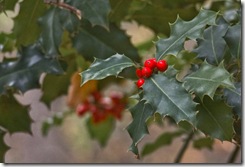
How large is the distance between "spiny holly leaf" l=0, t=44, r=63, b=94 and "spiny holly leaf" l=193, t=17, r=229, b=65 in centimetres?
32

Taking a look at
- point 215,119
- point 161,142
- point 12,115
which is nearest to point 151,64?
point 215,119

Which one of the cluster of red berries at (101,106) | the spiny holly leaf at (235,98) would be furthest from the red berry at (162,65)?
the cluster of red berries at (101,106)

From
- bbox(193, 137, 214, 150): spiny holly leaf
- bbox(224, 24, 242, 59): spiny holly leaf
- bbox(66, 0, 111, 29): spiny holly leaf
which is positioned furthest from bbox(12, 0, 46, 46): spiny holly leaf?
bbox(193, 137, 214, 150): spiny holly leaf

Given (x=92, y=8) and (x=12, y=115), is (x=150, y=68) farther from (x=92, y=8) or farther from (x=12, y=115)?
(x=12, y=115)

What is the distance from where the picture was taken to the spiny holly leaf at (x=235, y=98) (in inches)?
36.4

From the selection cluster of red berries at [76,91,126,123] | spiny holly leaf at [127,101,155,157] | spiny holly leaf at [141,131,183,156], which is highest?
spiny holly leaf at [127,101,155,157]

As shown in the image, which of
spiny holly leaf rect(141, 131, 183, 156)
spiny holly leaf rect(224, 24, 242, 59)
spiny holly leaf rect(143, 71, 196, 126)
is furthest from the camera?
spiny holly leaf rect(141, 131, 183, 156)

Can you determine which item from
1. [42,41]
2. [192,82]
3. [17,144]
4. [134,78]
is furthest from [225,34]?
[17,144]

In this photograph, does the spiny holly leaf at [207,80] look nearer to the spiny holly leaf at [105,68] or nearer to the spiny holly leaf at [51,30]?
the spiny holly leaf at [105,68]

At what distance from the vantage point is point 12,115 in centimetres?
124

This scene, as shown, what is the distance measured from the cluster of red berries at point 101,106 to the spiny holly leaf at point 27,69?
17.8 inches

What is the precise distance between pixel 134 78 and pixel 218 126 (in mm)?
318

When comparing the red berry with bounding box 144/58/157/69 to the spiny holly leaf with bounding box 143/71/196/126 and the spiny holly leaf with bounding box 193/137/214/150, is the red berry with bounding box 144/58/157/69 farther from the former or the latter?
the spiny holly leaf with bounding box 193/137/214/150

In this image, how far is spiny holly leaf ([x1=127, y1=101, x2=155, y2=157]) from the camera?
87 centimetres
